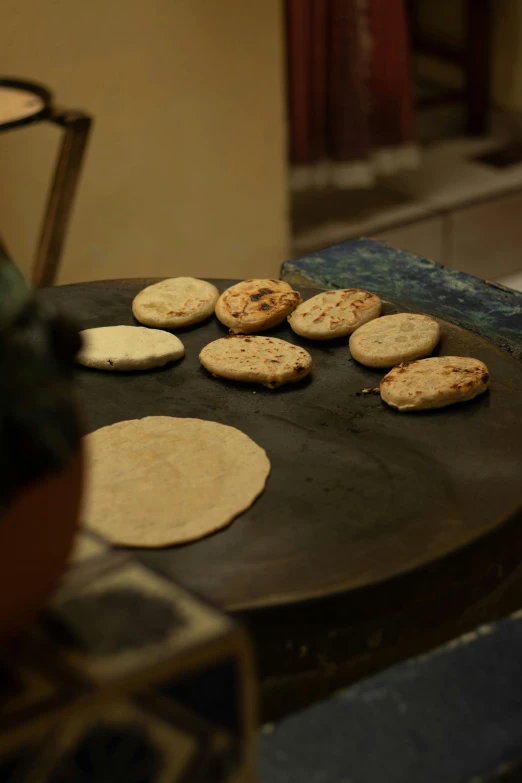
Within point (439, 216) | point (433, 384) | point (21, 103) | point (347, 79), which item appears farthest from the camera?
point (439, 216)

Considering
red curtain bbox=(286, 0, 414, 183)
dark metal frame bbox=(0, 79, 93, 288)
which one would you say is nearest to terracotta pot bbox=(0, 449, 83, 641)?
dark metal frame bbox=(0, 79, 93, 288)

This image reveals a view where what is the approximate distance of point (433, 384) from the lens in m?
1.79

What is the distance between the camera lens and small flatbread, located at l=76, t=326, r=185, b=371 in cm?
191

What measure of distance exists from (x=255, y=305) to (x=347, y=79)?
2758mm

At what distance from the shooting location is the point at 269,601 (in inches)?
→ 50.9

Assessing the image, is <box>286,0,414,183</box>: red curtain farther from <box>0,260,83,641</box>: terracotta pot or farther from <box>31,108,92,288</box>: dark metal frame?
<box>0,260,83,641</box>: terracotta pot

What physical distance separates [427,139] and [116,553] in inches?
202

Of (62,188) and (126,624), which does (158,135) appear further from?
(126,624)

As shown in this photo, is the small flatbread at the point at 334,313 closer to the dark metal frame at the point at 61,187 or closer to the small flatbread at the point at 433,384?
the small flatbread at the point at 433,384

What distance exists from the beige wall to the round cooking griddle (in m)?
0.74

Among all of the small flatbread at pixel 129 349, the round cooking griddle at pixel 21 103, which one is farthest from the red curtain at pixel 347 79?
the small flatbread at pixel 129 349

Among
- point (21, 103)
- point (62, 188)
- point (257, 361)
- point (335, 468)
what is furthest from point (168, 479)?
point (62, 188)

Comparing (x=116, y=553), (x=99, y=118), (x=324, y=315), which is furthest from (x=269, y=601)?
(x=99, y=118)

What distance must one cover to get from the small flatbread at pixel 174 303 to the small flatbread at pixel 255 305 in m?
0.04
